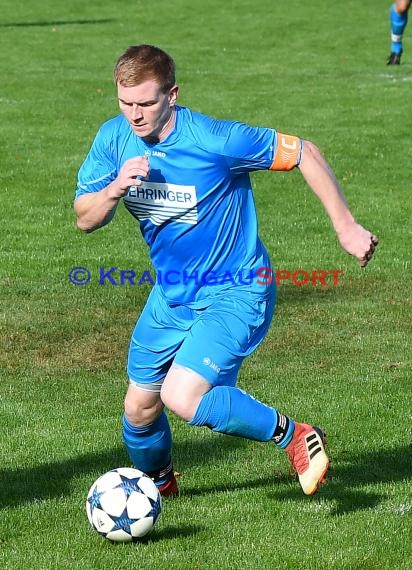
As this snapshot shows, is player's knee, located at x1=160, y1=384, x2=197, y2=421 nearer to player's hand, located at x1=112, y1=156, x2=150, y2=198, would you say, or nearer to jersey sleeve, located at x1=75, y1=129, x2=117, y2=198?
player's hand, located at x1=112, y1=156, x2=150, y2=198

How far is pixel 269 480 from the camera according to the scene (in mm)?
7406

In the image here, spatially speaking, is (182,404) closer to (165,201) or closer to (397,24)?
(165,201)

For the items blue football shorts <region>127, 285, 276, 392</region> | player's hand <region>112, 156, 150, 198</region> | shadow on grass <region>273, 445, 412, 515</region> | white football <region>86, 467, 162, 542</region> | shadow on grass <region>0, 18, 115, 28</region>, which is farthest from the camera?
shadow on grass <region>0, 18, 115, 28</region>

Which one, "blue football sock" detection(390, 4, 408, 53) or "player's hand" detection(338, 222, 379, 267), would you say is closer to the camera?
"player's hand" detection(338, 222, 379, 267)

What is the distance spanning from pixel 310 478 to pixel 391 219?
10205 mm

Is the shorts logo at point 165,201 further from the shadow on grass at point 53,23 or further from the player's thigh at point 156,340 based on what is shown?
the shadow on grass at point 53,23

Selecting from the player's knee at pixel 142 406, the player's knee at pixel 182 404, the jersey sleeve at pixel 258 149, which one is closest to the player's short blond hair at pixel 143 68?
the jersey sleeve at pixel 258 149

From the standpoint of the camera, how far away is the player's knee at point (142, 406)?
6812mm

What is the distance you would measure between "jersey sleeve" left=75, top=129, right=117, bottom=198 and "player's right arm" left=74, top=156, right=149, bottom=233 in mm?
57

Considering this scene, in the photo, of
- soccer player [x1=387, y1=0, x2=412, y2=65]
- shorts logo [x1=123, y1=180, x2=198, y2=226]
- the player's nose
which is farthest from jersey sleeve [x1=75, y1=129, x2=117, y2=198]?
soccer player [x1=387, y1=0, x2=412, y2=65]

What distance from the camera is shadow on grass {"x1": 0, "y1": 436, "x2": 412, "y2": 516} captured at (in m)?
7.04

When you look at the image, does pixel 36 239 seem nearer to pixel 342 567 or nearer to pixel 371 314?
pixel 371 314

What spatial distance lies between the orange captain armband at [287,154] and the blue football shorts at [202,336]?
69 centimetres

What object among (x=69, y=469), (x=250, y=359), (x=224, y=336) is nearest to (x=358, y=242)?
A: (x=224, y=336)
